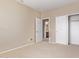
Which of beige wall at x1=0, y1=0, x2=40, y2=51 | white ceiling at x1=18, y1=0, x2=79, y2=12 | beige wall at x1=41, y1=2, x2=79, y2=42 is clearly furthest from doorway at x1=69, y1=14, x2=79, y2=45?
beige wall at x1=0, y1=0, x2=40, y2=51

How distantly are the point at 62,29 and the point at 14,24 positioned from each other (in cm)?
318

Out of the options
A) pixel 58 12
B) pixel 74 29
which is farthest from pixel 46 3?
pixel 74 29

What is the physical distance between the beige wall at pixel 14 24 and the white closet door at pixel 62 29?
193cm

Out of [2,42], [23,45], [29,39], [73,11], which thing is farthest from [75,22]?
[2,42]

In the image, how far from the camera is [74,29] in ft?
16.1

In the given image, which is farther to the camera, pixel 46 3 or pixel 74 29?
pixel 74 29

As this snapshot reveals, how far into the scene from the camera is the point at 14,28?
382 centimetres

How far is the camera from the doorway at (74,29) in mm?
4805

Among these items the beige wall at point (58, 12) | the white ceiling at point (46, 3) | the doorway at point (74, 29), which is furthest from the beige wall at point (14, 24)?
the doorway at point (74, 29)

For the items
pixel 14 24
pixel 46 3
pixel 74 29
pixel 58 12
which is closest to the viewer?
pixel 14 24

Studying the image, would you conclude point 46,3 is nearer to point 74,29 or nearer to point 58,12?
point 58,12

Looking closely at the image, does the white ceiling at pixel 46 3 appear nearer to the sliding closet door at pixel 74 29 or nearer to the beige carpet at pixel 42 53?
the sliding closet door at pixel 74 29

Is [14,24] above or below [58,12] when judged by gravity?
below

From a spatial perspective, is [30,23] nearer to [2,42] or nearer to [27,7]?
[27,7]
